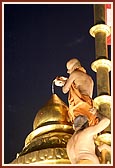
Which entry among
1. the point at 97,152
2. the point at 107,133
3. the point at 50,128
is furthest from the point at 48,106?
the point at 97,152

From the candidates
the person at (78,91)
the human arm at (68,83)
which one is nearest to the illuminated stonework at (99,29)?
the person at (78,91)

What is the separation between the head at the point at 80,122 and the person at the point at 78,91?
51mm

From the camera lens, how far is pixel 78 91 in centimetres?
652

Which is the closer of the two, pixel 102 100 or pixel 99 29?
pixel 102 100

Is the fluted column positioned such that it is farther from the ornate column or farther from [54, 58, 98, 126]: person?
[54, 58, 98, 126]: person

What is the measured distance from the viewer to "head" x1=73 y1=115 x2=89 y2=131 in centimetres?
611

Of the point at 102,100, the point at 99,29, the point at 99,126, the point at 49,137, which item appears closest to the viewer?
the point at 99,126

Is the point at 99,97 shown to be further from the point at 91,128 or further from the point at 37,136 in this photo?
the point at 91,128

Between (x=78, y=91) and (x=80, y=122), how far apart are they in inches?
16.4

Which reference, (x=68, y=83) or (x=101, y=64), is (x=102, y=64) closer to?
(x=101, y=64)

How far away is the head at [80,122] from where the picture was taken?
20.0 ft

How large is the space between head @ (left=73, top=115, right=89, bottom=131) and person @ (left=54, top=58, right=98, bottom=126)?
0.05 m

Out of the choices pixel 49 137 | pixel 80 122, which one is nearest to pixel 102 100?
pixel 49 137

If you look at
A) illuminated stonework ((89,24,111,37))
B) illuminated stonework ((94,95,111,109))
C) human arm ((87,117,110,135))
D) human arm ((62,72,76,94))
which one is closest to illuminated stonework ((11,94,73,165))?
illuminated stonework ((94,95,111,109))
